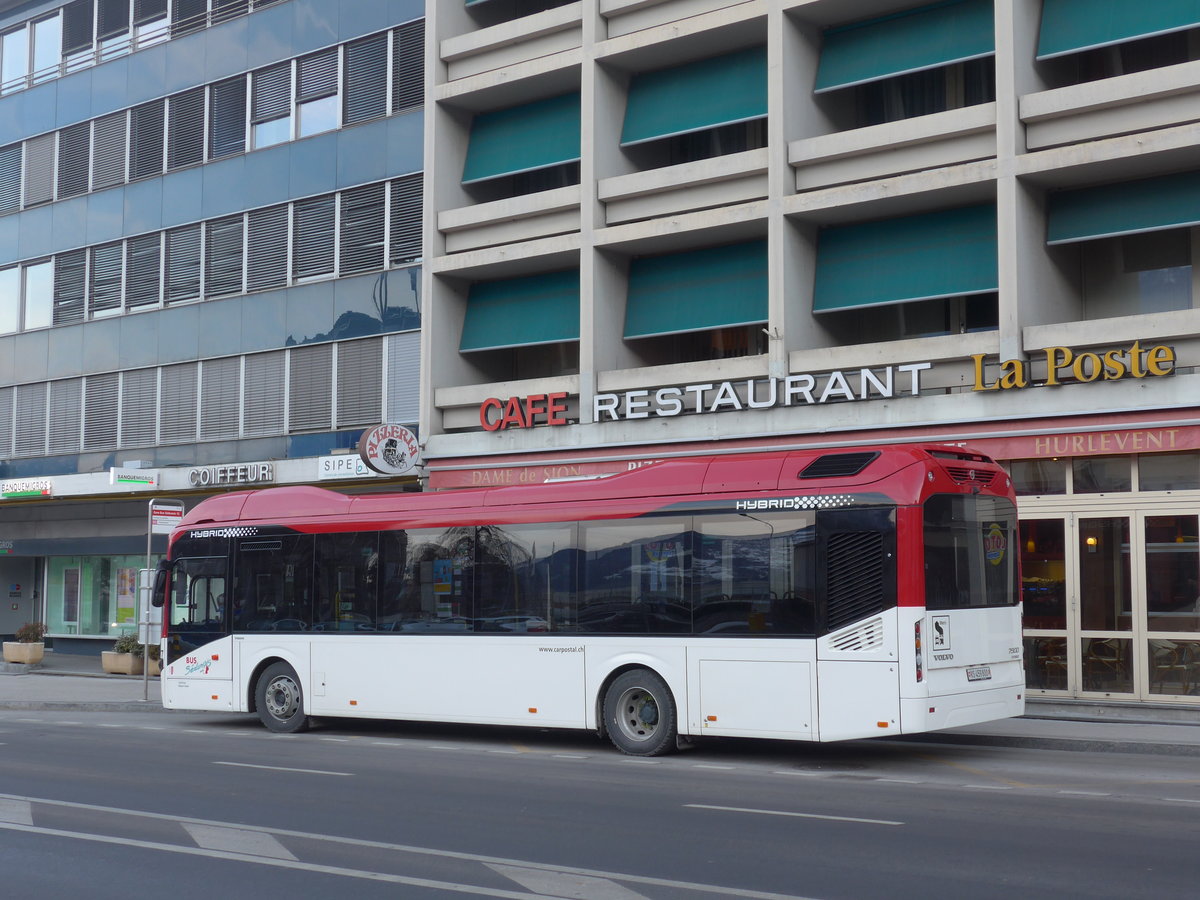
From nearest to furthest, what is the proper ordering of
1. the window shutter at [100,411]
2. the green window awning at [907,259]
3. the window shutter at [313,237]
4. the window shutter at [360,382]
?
the green window awning at [907,259], the window shutter at [360,382], the window shutter at [313,237], the window shutter at [100,411]

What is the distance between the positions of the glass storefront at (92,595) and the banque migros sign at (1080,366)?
23351 millimetres

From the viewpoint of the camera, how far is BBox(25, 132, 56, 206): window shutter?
112 ft

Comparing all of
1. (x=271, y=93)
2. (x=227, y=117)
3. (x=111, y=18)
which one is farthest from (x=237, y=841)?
(x=111, y=18)

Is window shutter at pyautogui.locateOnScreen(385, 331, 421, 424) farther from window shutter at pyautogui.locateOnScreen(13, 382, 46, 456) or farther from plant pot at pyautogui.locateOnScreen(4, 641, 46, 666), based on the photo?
window shutter at pyautogui.locateOnScreen(13, 382, 46, 456)

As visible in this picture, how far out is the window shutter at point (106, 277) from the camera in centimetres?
3216

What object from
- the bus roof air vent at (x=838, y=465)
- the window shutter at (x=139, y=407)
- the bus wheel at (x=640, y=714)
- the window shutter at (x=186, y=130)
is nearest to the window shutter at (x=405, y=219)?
the window shutter at (x=186, y=130)

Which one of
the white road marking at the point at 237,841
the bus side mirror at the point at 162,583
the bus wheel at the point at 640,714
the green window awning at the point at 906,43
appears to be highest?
the green window awning at the point at 906,43

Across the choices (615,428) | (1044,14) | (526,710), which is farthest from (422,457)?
(1044,14)

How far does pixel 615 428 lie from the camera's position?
2288 centimetres

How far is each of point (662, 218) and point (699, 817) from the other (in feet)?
46.2

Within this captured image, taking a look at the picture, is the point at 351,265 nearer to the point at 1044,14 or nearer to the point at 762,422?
the point at 762,422

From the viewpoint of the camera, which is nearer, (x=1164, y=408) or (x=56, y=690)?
(x=1164, y=408)

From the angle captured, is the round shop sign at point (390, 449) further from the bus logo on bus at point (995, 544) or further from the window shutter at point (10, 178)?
the window shutter at point (10, 178)

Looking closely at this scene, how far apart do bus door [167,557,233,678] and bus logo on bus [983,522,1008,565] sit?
10.3m
